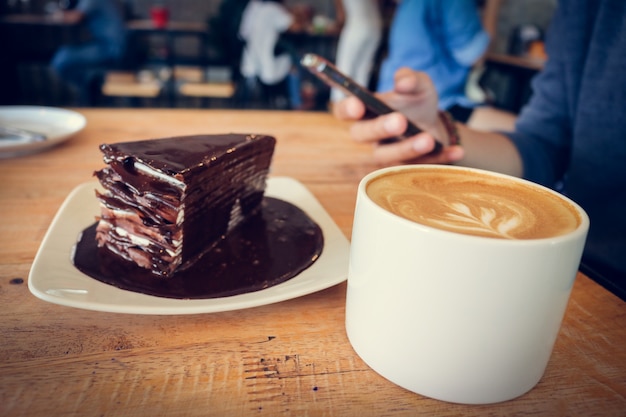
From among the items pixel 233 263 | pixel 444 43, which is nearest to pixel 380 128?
pixel 233 263

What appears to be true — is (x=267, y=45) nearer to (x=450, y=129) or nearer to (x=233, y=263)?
(x=450, y=129)

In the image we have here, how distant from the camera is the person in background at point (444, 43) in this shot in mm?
2451

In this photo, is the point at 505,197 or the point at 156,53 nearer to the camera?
the point at 505,197

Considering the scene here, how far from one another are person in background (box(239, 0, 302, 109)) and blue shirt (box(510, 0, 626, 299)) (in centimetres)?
429

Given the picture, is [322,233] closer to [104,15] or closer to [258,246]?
[258,246]

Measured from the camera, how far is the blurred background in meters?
5.46

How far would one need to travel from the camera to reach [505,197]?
0.53 metres

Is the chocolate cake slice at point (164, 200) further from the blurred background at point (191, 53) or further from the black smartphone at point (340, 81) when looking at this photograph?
the blurred background at point (191, 53)

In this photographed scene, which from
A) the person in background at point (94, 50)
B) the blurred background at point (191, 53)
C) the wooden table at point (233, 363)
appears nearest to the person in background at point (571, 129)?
the wooden table at point (233, 363)

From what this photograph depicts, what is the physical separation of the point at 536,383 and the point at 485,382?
3.0 inches

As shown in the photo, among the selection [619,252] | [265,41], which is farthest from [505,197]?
[265,41]

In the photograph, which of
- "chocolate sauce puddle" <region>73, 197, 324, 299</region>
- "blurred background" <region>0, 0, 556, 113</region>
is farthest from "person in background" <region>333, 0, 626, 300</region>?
"blurred background" <region>0, 0, 556, 113</region>

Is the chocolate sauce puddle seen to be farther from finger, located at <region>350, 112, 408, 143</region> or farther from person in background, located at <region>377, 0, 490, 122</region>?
person in background, located at <region>377, 0, 490, 122</region>

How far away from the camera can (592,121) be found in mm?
1122
